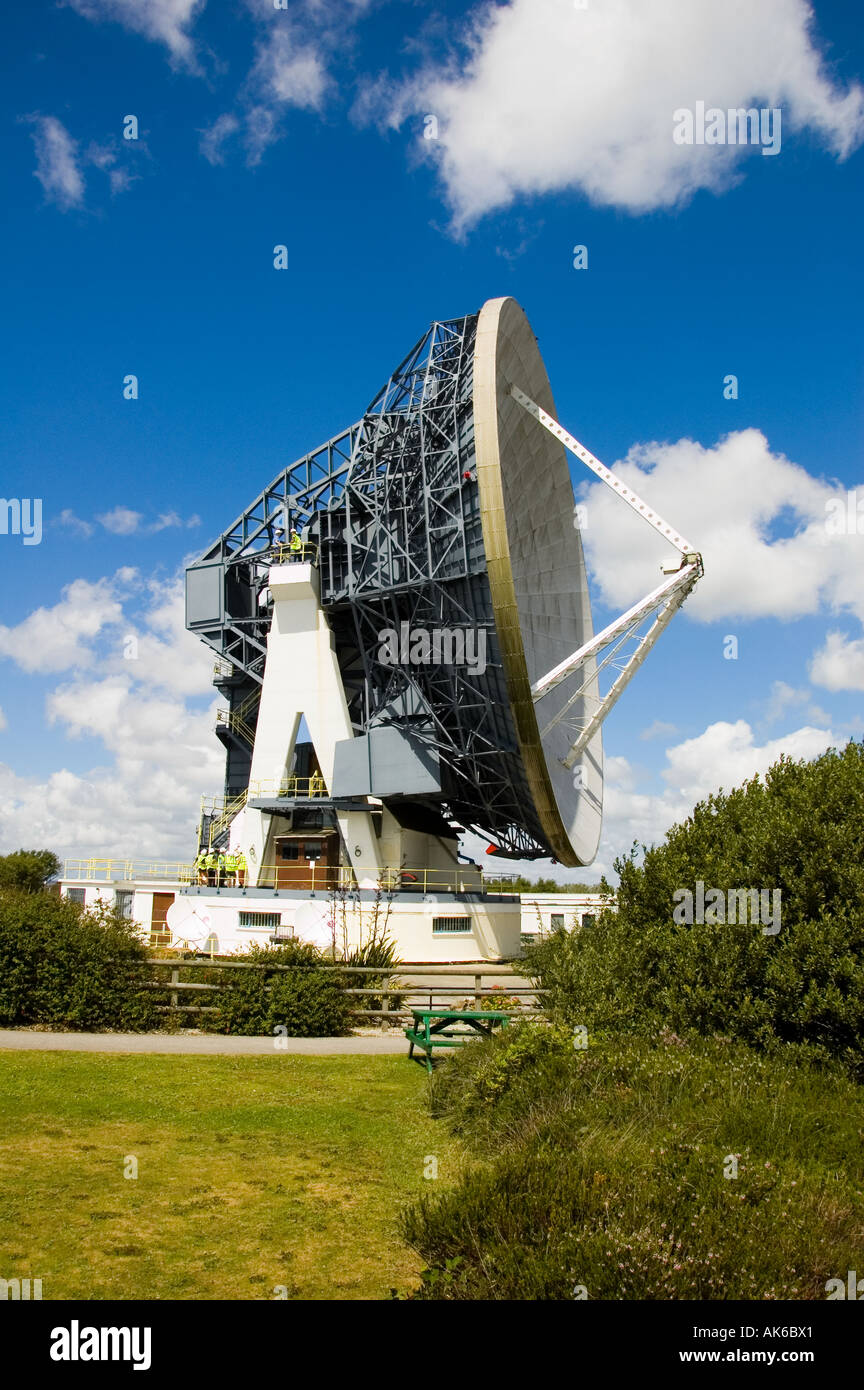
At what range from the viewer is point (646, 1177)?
780cm

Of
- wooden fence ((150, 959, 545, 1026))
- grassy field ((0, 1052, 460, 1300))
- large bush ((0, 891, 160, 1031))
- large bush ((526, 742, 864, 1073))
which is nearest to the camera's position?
grassy field ((0, 1052, 460, 1300))

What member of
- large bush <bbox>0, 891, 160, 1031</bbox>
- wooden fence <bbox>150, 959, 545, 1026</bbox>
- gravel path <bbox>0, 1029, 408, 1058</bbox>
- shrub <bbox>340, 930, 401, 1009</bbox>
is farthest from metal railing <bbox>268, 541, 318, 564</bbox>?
gravel path <bbox>0, 1029, 408, 1058</bbox>

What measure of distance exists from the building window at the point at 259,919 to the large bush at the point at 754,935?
19.6m

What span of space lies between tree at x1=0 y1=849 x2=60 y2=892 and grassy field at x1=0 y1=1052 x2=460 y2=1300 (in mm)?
57561

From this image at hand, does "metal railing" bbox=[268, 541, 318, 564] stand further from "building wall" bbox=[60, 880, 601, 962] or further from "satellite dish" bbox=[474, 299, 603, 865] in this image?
"building wall" bbox=[60, 880, 601, 962]

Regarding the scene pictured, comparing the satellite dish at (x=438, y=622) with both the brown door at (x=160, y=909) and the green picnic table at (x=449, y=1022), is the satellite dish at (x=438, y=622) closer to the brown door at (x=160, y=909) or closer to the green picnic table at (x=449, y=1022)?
the brown door at (x=160, y=909)

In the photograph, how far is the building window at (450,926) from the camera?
33781 mm

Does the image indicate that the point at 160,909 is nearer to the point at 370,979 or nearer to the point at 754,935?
the point at 370,979

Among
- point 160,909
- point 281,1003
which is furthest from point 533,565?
point 160,909

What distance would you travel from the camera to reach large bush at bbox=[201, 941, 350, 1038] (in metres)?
18.2

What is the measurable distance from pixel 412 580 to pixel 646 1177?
73.6 ft
